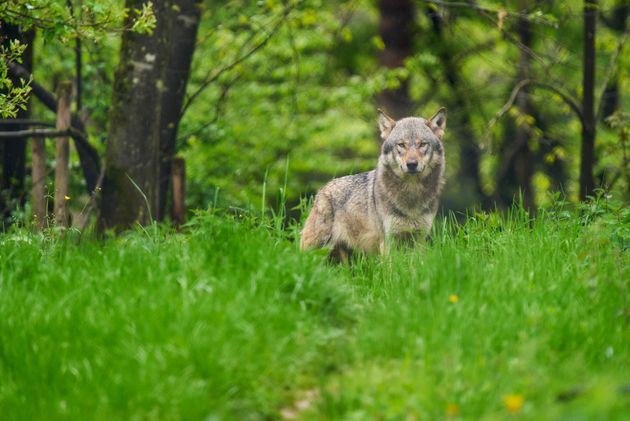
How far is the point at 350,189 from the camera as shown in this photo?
356 inches

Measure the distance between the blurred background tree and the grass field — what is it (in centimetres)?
455

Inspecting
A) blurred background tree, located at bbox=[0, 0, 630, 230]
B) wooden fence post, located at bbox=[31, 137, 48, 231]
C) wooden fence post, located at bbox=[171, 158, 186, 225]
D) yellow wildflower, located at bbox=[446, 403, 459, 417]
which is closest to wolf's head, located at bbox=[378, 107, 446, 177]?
blurred background tree, located at bbox=[0, 0, 630, 230]

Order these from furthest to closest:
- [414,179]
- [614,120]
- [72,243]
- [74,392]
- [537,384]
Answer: [614,120] → [414,179] → [72,243] → [74,392] → [537,384]

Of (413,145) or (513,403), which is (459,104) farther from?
(513,403)

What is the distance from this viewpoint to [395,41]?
1992cm

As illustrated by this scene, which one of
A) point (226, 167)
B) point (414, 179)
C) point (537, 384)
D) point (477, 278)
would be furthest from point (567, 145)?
point (537, 384)

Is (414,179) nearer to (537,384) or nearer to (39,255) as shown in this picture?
(39,255)

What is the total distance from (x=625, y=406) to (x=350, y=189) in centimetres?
533

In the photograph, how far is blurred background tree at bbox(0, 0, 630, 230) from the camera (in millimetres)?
12484

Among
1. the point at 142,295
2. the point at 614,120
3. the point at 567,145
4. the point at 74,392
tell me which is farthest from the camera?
the point at 567,145

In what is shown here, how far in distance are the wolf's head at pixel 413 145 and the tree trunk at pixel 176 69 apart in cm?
335

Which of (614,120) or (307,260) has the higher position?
(614,120)

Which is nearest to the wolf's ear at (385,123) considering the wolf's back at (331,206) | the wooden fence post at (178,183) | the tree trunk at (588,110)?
the wolf's back at (331,206)

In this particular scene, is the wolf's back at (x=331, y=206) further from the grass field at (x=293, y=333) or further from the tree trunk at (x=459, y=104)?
the tree trunk at (x=459, y=104)
